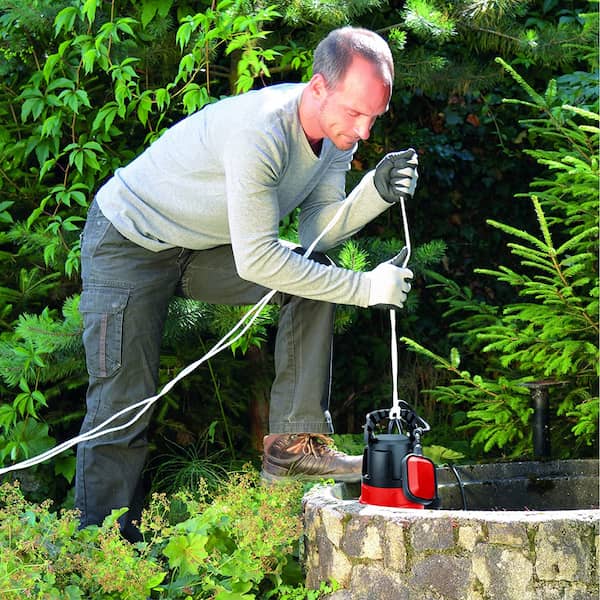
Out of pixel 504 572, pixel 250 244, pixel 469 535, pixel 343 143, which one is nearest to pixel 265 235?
pixel 250 244

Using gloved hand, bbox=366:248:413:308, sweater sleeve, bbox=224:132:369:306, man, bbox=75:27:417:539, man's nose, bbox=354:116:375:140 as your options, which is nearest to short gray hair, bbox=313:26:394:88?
man, bbox=75:27:417:539

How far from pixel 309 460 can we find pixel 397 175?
2.81 feet

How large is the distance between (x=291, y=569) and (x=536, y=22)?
2.91 m

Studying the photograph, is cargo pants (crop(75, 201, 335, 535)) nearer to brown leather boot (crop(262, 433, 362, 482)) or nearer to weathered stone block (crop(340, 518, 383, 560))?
brown leather boot (crop(262, 433, 362, 482))

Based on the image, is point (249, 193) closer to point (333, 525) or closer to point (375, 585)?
point (333, 525)

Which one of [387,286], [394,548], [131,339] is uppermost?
[387,286]

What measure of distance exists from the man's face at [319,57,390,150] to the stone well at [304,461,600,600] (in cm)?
99

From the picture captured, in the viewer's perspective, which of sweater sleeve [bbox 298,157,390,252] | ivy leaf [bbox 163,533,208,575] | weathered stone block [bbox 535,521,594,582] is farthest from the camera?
sweater sleeve [bbox 298,157,390,252]

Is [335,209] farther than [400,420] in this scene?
Yes

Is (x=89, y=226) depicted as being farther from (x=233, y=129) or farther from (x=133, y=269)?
(x=233, y=129)

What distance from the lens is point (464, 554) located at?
7.84 feet

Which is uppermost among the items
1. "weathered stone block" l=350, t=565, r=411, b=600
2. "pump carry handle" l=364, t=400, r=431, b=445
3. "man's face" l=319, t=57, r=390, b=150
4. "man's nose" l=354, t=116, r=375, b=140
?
"man's face" l=319, t=57, r=390, b=150

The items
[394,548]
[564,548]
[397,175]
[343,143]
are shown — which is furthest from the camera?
[397,175]

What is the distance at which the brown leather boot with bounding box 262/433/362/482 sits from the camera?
2.93m
